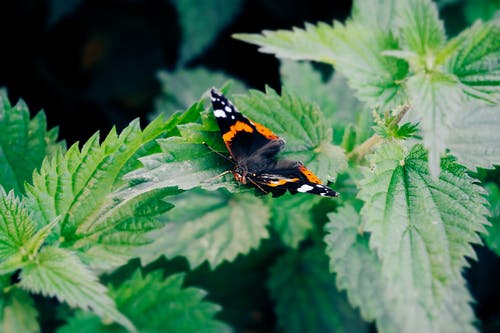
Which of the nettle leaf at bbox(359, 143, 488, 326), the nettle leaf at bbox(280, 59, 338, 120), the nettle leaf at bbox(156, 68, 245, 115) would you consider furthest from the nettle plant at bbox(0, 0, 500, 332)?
the nettle leaf at bbox(156, 68, 245, 115)

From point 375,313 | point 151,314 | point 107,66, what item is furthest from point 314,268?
point 107,66

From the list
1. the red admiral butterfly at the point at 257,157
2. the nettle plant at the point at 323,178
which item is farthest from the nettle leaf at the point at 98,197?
the red admiral butterfly at the point at 257,157

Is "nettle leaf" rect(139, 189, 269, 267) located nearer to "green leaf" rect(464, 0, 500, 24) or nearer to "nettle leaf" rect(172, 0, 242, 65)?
"nettle leaf" rect(172, 0, 242, 65)

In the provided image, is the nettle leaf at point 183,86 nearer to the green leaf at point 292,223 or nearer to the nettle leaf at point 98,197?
the green leaf at point 292,223

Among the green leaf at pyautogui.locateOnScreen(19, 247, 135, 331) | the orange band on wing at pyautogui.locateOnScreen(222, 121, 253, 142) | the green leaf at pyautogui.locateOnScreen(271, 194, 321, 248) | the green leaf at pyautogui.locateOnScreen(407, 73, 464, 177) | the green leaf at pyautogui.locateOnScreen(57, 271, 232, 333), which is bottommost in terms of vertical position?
the green leaf at pyautogui.locateOnScreen(57, 271, 232, 333)

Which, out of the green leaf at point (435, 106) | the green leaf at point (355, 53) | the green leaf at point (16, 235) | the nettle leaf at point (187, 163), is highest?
the green leaf at point (355, 53)

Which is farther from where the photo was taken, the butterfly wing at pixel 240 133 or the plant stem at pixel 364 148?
the plant stem at pixel 364 148
